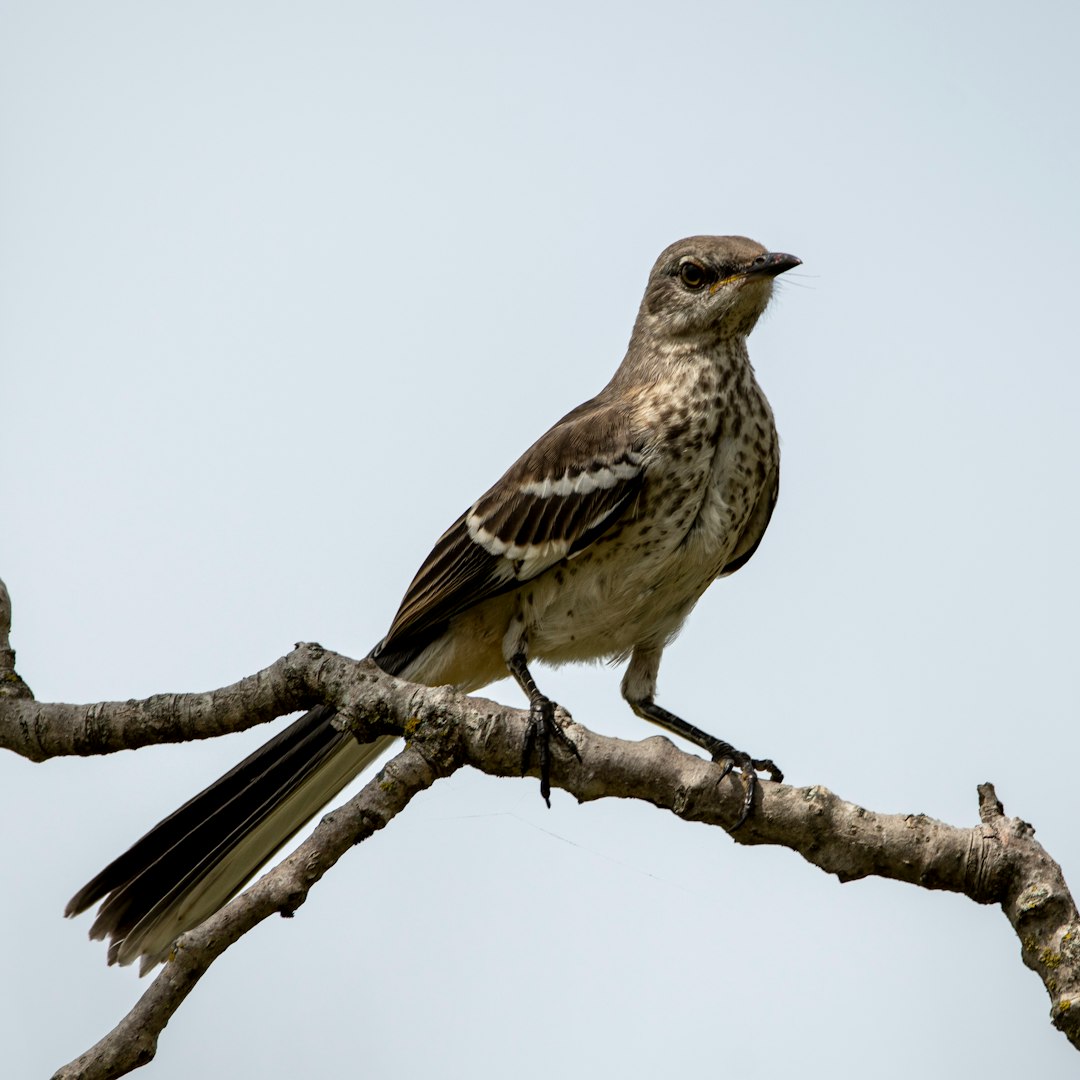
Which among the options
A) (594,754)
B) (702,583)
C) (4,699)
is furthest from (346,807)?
(702,583)

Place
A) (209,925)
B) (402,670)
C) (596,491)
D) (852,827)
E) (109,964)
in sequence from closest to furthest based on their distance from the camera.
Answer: (209,925) < (852,827) < (109,964) < (596,491) < (402,670)

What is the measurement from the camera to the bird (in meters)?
4.46

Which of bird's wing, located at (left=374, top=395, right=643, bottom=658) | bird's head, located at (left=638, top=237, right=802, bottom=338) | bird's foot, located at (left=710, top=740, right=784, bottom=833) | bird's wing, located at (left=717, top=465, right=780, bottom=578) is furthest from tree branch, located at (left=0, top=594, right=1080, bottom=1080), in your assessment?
bird's head, located at (left=638, top=237, right=802, bottom=338)

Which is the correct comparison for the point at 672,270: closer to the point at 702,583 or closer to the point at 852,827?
the point at 702,583

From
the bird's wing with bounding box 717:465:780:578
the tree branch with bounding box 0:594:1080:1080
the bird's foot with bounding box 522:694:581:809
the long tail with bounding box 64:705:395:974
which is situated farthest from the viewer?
the bird's wing with bounding box 717:465:780:578

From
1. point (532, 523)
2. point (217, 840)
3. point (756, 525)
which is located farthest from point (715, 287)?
point (217, 840)

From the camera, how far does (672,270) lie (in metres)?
5.64

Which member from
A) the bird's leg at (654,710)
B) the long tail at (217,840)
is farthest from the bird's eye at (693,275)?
the long tail at (217,840)

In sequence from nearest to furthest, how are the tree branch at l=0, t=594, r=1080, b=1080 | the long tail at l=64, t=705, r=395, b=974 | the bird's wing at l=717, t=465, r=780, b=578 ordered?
the tree branch at l=0, t=594, r=1080, b=1080, the long tail at l=64, t=705, r=395, b=974, the bird's wing at l=717, t=465, r=780, b=578

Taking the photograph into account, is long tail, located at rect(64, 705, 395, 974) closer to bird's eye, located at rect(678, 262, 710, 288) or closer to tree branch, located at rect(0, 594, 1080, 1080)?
tree branch, located at rect(0, 594, 1080, 1080)

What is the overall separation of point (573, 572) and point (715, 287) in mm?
1357

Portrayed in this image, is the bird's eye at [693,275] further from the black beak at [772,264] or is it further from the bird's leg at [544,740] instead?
the bird's leg at [544,740]

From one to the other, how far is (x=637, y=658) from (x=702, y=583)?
18.7 inches

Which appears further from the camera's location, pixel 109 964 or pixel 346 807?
pixel 109 964
